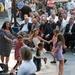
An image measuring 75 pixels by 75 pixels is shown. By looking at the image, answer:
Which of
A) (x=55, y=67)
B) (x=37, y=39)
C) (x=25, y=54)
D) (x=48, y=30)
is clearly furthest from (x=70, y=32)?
(x=25, y=54)

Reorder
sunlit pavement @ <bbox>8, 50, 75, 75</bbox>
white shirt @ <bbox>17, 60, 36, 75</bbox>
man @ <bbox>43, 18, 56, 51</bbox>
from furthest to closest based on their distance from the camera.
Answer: man @ <bbox>43, 18, 56, 51</bbox> < sunlit pavement @ <bbox>8, 50, 75, 75</bbox> < white shirt @ <bbox>17, 60, 36, 75</bbox>

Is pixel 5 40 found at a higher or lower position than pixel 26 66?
lower

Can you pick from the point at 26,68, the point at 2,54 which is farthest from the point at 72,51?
the point at 26,68

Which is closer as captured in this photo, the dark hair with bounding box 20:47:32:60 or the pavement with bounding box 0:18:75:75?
the dark hair with bounding box 20:47:32:60

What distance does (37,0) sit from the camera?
25578mm

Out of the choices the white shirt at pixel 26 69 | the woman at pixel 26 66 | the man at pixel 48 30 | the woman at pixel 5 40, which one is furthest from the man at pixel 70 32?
the white shirt at pixel 26 69

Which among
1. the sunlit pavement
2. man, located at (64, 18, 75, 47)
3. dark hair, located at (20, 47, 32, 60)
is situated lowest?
the sunlit pavement

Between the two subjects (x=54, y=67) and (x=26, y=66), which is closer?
(x=26, y=66)

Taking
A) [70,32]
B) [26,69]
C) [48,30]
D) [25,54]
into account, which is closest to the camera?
→ [26,69]

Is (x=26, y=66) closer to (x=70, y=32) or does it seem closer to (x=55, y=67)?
(x=55, y=67)

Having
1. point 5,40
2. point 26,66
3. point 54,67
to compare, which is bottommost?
point 54,67

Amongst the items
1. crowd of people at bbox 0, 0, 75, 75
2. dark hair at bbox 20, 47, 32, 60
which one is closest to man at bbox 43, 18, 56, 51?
crowd of people at bbox 0, 0, 75, 75

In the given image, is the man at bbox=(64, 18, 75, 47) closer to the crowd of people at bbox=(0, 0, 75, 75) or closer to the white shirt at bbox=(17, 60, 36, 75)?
the crowd of people at bbox=(0, 0, 75, 75)

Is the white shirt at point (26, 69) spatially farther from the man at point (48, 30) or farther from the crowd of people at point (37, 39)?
the man at point (48, 30)
